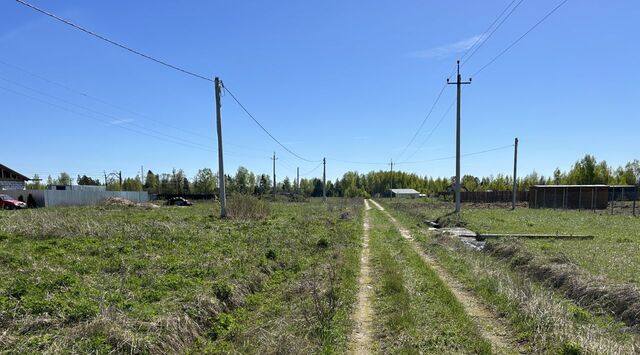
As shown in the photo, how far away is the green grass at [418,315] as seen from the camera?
226 inches

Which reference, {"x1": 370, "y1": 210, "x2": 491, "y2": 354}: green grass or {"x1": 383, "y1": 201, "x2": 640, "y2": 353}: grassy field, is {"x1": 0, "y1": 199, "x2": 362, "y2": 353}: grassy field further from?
{"x1": 383, "y1": 201, "x2": 640, "y2": 353}: grassy field

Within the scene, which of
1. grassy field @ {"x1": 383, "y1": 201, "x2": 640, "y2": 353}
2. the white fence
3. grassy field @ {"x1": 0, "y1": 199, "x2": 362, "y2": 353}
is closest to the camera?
grassy field @ {"x1": 0, "y1": 199, "x2": 362, "y2": 353}

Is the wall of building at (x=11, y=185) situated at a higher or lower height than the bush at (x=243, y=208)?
higher

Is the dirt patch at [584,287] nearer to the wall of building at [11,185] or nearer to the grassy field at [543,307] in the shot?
the grassy field at [543,307]

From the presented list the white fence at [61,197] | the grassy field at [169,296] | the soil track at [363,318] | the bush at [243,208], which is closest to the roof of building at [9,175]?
the white fence at [61,197]

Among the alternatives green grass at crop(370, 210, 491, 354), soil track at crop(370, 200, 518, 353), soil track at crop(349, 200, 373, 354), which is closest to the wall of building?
soil track at crop(349, 200, 373, 354)

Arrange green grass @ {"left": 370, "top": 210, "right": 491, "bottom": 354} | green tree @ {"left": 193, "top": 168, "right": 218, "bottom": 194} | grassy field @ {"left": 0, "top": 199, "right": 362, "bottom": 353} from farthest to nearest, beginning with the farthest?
green tree @ {"left": 193, "top": 168, "right": 218, "bottom": 194} < green grass @ {"left": 370, "top": 210, "right": 491, "bottom": 354} < grassy field @ {"left": 0, "top": 199, "right": 362, "bottom": 353}

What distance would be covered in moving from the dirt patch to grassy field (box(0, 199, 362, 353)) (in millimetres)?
4315

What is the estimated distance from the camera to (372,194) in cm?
15638

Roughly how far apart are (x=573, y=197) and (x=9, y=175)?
226ft

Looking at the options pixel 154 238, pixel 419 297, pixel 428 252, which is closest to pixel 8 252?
pixel 154 238

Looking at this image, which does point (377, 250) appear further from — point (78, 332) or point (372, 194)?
point (372, 194)

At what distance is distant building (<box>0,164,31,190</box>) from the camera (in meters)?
54.6

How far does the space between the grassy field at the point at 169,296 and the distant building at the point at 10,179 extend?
51.3 meters
